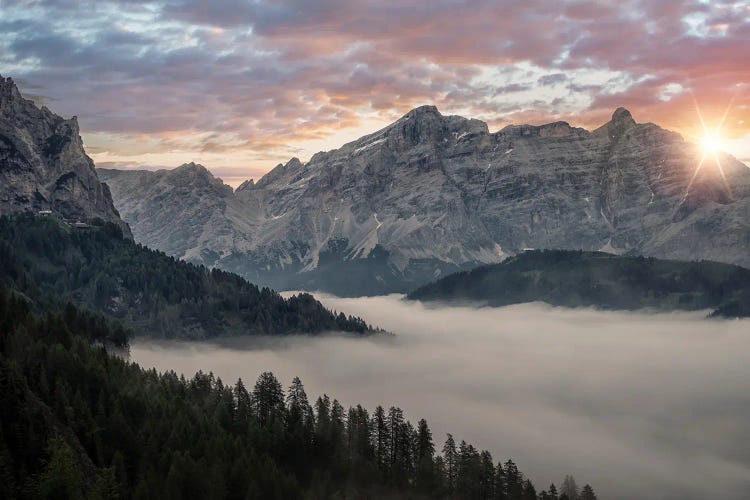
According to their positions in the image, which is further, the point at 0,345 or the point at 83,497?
the point at 0,345

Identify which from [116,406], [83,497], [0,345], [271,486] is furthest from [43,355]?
[83,497]

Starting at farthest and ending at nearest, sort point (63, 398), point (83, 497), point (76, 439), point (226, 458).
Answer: point (226, 458), point (63, 398), point (76, 439), point (83, 497)

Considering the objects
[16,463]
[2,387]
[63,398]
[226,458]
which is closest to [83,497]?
[16,463]

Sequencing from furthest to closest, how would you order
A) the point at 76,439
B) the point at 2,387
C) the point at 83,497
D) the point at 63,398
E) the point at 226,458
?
the point at 226,458 → the point at 63,398 → the point at 76,439 → the point at 2,387 → the point at 83,497

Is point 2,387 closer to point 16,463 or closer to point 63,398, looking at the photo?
point 16,463

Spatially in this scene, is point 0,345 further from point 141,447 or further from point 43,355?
point 141,447

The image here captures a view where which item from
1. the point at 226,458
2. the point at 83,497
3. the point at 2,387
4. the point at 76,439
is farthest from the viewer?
the point at 226,458

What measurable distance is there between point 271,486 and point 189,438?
22.0 meters

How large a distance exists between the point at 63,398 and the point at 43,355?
2608cm

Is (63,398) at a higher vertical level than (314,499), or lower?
higher

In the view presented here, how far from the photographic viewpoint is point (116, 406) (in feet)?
616

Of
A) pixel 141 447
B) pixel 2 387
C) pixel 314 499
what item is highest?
pixel 2 387

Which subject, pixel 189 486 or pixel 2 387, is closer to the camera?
pixel 2 387

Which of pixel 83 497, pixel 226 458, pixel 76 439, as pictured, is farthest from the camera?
pixel 226 458
